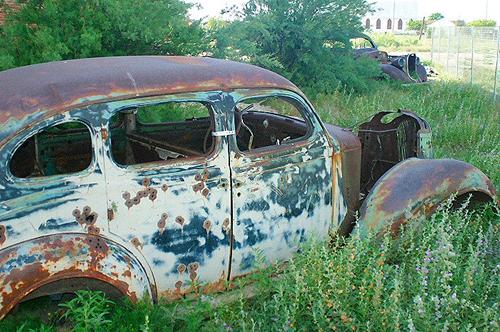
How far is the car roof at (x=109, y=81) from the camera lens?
3113 mm

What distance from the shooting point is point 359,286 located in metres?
3.43

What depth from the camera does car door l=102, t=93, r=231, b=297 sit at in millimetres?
3266

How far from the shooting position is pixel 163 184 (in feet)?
11.1

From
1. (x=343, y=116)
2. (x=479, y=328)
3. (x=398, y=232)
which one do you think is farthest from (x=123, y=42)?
(x=479, y=328)

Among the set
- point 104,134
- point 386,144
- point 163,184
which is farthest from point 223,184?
point 386,144

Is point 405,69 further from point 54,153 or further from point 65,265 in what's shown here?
point 65,265

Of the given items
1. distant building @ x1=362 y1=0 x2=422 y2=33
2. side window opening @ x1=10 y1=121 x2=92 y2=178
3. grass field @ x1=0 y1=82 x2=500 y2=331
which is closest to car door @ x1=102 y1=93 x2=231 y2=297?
grass field @ x1=0 y1=82 x2=500 y2=331

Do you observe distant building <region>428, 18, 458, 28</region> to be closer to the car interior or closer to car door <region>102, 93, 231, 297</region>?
the car interior

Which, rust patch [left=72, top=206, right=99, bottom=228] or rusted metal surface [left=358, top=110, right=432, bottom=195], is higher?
rust patch [left=72, top=206, right=99, bottom=228]

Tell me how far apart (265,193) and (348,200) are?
87cm

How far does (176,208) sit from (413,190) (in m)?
1.89

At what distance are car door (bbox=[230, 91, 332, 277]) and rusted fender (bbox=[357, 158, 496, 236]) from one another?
369 mm

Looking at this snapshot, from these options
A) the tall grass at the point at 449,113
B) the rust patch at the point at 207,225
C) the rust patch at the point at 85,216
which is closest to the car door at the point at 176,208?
the rust patch at the point at 207,225

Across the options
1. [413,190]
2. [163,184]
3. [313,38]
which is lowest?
[413,190]
